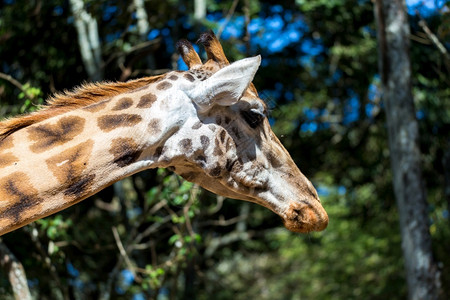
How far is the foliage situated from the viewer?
9.62 metres

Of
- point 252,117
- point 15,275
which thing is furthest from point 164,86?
point 15,275

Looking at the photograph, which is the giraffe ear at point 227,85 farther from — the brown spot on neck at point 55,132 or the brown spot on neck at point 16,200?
the brown spot on neck at point 16,200

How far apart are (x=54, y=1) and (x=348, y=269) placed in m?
7.53

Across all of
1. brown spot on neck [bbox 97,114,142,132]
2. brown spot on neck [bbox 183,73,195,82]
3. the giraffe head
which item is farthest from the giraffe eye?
brown spot on neck [bbox 97,114,142,132]

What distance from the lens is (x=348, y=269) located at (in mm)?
13414

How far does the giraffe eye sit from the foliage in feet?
12.2

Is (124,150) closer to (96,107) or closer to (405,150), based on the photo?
(96,107)

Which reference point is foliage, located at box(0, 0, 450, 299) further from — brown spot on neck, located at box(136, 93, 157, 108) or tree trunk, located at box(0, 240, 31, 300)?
brown spot on neck, located at box(136, 93, 157, 108)

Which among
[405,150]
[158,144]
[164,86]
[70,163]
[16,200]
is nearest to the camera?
[16,200]

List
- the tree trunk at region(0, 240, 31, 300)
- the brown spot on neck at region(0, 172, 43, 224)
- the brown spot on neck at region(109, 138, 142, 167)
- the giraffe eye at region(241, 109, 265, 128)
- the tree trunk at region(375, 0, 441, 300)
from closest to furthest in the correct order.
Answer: the brown spot on neck at region(0, 172, 43, 224)
the brown spot on neck at region(109, 138, 142, 167)
the giraffe eye at region(241, 109, 265, 128)
the tree trunk at region(0, 240, 31, 300)
the tree trunk at region(375, 0, 441, 300)

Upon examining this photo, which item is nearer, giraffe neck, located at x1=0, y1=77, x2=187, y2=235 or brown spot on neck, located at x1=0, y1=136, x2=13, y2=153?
giraffe neck, located at x1=0, y1=77, x2=187, y2=235

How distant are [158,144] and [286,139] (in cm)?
695

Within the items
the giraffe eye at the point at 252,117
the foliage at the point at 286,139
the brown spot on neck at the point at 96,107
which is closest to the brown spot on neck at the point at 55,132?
the brown spot on neck at the point at 96,107

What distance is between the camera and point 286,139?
10898mm
